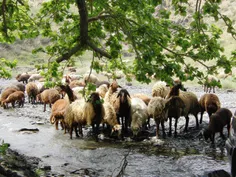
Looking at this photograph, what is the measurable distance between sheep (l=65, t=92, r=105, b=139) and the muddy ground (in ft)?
2.15

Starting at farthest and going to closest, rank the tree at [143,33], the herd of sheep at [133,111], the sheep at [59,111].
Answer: the sheep at [59,111], the herd of sheep at [133,111], the tree at [143,33]

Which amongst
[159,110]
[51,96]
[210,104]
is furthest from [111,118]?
[51,96]

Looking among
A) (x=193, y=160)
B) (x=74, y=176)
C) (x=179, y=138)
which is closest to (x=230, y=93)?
(x=179, y=138)

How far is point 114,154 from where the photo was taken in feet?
35.2

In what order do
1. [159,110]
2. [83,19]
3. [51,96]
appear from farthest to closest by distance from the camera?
1. [51,96]
2. [159,110]
3. [83,19]

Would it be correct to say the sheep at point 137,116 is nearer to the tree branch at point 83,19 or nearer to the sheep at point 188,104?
the sheep at point 188,104

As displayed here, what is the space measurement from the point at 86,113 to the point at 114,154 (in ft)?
8.08

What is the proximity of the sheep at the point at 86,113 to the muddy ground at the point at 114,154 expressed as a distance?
2.15 ft

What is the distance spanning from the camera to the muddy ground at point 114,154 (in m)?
8.95

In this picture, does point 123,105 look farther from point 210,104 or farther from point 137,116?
point 210,104

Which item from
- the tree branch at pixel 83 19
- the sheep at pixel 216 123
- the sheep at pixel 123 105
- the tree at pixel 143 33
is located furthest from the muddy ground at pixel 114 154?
the tree branch at pixel 83 19

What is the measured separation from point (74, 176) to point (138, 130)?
5.00 metres

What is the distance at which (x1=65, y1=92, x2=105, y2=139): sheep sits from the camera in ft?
41.2

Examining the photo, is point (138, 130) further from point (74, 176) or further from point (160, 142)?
point (74, 176)
